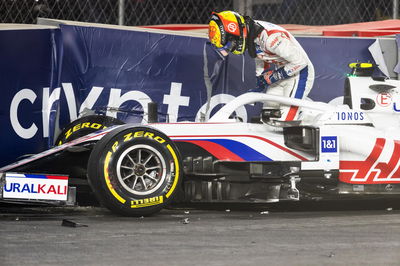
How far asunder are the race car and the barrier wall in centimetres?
149

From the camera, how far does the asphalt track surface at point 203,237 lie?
5.74 metres

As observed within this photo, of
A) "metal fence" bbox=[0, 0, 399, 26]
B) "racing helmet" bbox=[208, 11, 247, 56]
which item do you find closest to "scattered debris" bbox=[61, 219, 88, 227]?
"racing helmet" bbox=[208, 11, 247, 56]

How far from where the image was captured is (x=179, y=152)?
798cm

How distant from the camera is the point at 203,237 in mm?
6672

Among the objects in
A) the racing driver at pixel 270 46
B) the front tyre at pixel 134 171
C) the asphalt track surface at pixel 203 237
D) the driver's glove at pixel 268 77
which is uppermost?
the racing driver at pixel 270 46

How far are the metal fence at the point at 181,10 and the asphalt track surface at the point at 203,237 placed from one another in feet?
11.8

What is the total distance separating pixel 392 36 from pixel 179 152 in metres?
4.54

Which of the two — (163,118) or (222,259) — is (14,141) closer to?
(163,118)

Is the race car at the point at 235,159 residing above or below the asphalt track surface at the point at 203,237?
above

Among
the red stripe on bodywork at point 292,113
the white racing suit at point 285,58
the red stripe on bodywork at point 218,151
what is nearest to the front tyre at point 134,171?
the red stripe on bodywork at point 218,151

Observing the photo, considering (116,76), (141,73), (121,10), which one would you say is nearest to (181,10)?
(121,10)

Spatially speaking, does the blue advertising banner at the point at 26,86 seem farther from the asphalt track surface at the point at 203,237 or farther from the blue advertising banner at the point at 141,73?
the asphalt track surface at the point at 203,237

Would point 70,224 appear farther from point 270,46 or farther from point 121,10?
point 121,10

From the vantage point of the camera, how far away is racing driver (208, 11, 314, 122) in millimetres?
9383
